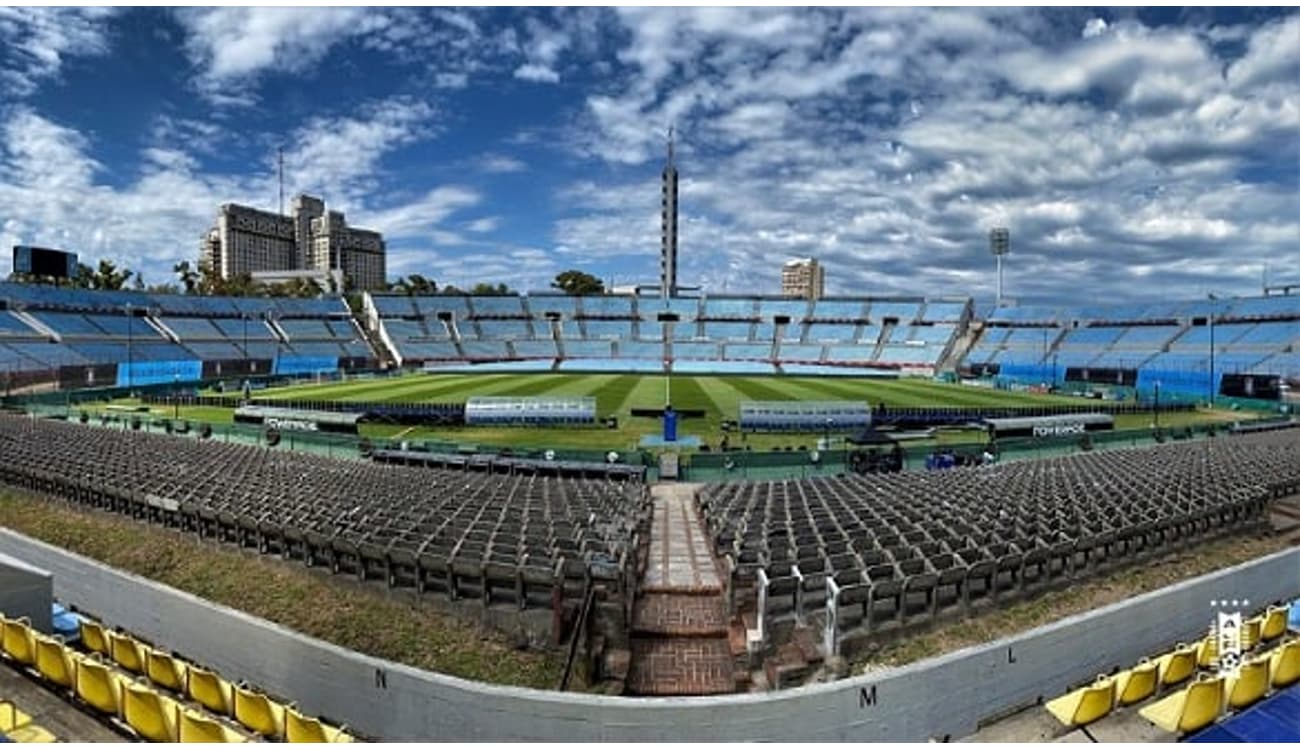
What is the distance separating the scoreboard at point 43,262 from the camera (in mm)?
77438

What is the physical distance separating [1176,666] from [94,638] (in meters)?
14.7

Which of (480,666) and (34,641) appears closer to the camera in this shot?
(34,641)

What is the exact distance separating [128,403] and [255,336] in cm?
4125

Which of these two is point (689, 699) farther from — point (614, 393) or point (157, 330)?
point (157, 330)

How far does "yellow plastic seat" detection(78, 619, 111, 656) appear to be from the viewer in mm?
11070

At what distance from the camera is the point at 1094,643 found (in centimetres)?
1122

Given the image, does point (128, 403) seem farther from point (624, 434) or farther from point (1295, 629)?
point (1295, 629)

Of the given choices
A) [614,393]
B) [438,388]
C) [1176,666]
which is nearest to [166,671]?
[1176,666]

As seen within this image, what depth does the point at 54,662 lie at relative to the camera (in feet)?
30.1

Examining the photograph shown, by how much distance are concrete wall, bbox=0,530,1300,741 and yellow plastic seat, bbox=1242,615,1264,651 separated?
4.03ft

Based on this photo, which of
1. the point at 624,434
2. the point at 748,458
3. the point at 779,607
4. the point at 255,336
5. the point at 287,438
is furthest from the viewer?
the point at 255,336

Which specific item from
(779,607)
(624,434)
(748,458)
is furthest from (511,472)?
(779,607)

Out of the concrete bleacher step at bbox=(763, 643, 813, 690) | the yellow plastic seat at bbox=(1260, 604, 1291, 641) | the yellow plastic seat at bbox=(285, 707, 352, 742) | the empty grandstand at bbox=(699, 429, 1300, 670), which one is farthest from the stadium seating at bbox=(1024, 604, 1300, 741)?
the yellow plastic seat at bbox=(285, 707, 352, 742)

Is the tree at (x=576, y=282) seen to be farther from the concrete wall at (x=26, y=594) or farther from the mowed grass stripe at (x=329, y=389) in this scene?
the concrete wall at (x=26, y=594)
